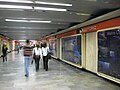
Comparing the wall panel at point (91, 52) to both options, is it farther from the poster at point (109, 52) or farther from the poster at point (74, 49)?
the poster at point (74, 49)

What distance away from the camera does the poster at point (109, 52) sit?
21.1 feet

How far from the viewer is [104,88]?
19.2ft

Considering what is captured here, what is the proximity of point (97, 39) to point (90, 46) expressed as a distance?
1.10 m

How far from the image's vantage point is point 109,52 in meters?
6.97

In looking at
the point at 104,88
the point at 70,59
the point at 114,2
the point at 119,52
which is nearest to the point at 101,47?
the point at 119,52

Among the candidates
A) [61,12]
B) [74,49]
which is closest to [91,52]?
[74,49]

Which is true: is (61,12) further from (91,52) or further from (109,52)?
(91,52)

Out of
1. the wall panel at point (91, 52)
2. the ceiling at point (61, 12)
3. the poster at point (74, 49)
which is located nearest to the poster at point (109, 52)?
the wall panel at point (91, 52)

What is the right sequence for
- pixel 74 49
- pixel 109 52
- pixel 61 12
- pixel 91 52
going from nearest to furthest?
1. pixel 61 12
2. pixel 109 52
3. pixel 91 52
4. pixel 74 49

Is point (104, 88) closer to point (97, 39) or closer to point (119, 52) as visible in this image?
point (119, 52)

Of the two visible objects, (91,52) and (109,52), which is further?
(91,52)

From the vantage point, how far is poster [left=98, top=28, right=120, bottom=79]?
642cm

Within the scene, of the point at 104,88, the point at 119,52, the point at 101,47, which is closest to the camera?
the point at 104,88

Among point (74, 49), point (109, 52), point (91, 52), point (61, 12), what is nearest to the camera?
point (61, 12)
